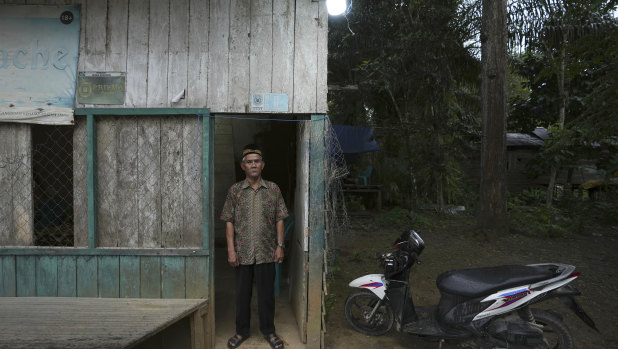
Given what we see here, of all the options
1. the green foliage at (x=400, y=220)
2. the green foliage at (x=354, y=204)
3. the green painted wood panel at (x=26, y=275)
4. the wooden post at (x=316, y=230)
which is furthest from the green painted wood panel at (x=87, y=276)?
the green foliage at (x=354, y=204)

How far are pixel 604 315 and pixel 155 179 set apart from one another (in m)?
5.19

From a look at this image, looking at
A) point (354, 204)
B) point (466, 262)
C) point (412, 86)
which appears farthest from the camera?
point (354, 204)

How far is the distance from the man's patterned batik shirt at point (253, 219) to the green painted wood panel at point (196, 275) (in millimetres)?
329

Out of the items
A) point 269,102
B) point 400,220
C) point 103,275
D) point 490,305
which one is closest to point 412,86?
point 400,220

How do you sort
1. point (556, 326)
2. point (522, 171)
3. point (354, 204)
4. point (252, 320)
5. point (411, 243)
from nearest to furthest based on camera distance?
1. point (556, 326)
2. point (411, 243)
3. point (252, 320)
4. point (354, 204)
5. point (522, 171)

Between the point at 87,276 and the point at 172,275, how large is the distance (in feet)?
2.52

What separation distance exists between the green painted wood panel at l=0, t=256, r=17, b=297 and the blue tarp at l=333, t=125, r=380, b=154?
279 inches

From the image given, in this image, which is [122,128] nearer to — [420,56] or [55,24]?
[55,24]

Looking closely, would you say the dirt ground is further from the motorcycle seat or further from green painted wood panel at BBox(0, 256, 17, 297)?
green painted wood panel at BBox(0, 256, 17, 297)

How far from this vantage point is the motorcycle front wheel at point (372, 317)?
3.78 meters

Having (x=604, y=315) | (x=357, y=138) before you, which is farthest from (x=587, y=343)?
(x=357, y=138)

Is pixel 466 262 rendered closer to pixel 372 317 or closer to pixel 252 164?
pixel 372 317

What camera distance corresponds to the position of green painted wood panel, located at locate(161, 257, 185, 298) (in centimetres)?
336

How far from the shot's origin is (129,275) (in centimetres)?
335
